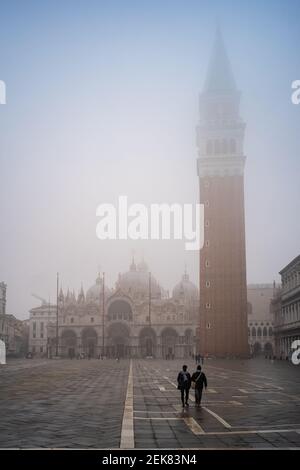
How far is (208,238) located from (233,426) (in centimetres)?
6240

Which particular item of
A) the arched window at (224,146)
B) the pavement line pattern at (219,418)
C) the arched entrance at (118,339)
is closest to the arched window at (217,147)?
the arched window at (224,146)

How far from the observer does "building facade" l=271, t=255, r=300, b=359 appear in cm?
6206

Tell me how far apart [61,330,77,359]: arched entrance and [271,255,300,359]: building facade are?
113ft

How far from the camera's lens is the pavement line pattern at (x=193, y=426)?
11.2 m

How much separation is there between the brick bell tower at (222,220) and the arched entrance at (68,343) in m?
30.5

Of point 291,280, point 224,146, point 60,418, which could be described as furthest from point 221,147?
point 60,418

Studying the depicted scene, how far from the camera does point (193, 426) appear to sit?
12133mm

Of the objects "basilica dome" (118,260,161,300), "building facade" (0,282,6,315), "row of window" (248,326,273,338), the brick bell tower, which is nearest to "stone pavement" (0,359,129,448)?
the brick bell tower

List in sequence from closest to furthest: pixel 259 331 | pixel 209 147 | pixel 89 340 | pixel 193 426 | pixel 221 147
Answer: pixel 193 426
pixel 221 147
pixel 209 147
pixel 89 340
pixel 259 331

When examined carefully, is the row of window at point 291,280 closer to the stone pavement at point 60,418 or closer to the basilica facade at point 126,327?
the basilica facade at point 126,327

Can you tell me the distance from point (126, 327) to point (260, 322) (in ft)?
85.4

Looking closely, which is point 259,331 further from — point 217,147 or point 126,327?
point 217,147
